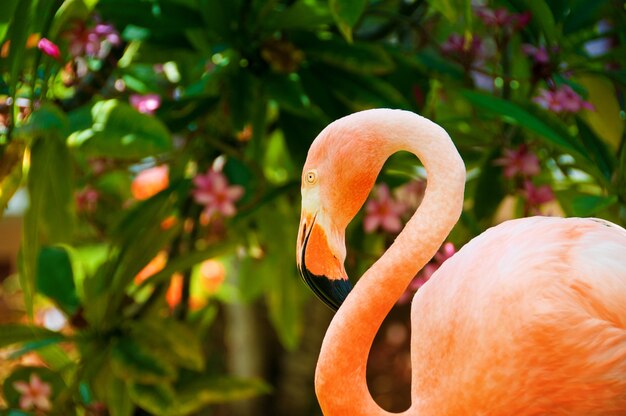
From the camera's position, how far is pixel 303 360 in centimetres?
347

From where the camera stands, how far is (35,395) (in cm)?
209

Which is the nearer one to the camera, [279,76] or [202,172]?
[279,76]

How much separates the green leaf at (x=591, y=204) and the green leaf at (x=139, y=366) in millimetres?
912

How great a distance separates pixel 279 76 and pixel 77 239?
41.1 inches

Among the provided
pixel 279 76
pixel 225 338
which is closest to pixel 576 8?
pixel 279 76

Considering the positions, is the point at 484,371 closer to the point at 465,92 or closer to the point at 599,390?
the point at 599,390

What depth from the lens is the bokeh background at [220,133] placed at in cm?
178

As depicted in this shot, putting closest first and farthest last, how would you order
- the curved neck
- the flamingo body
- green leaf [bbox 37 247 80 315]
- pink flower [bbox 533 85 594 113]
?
the flamingo body < the curved neck < pink flower [bbox 533 85 594 113] < green leaf [bbox 37 247 80 315]

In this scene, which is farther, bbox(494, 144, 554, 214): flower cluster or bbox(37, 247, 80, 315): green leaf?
bbox(37, 247, 80, 315): green leaf

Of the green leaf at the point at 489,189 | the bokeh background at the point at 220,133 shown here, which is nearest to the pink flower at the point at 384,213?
the bokeh background at the point at 220,133

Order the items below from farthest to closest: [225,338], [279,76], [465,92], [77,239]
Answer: [225,338] < [77,239] < [279,76] < [465,92]

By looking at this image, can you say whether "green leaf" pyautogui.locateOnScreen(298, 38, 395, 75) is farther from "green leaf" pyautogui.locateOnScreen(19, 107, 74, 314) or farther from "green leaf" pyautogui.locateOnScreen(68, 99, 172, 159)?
"green leaf" pyautogui.locateOnScreen(19, 107, 74, 314)

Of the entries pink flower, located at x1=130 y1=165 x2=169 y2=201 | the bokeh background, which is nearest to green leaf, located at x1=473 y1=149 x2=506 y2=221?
the bokeh background

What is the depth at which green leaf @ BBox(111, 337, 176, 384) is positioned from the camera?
1979mm
